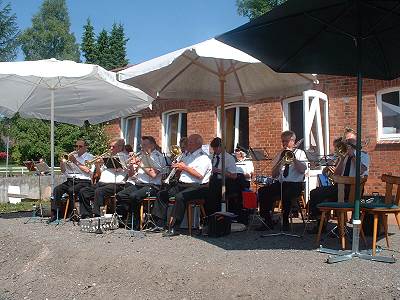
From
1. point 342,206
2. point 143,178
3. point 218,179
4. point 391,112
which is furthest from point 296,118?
point 342,206

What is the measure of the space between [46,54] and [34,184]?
4415 cm

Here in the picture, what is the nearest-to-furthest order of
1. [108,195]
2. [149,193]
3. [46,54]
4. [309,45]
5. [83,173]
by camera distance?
[309,45] < [149,193] < [108,195] < [83,173] < [46,54]

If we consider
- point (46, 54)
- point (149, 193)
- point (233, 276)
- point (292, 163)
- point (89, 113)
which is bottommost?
point (233, 276)

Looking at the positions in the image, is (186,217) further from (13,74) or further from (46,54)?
(46,54)

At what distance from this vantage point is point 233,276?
18.1 ft

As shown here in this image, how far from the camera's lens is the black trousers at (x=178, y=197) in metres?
8.15

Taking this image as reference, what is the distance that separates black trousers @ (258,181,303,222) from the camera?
325 inches

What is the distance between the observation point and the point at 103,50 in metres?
49.2

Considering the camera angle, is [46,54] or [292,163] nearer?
[292,163]

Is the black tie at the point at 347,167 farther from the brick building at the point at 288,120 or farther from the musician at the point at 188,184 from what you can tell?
the brick building at the point at 288,120

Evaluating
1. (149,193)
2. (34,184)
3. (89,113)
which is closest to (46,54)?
(34,184)

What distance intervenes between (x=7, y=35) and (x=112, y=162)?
43834 millimetres

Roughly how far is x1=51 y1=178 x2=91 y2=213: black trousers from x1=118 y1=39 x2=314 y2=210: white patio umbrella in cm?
240

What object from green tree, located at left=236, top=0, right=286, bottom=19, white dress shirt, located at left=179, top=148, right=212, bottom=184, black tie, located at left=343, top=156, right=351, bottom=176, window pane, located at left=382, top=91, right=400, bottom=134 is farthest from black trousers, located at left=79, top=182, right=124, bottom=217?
green tree, located at left=236, top=0, right=286, bottom=19
